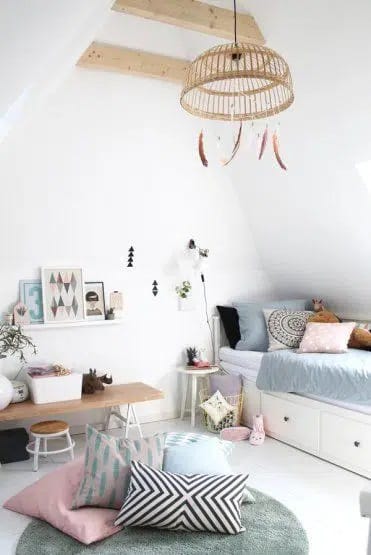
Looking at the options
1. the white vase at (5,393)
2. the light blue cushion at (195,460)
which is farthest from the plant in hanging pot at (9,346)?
the light blue cushion at (195,460)

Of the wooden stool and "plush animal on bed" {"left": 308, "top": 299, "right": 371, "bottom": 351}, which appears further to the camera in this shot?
"plush animal on bed" {"left": 308, "top": 299, "right": 371, "bottom": 351}

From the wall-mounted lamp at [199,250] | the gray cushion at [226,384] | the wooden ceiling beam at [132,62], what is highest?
the wooden ceiling beam at [132,62]

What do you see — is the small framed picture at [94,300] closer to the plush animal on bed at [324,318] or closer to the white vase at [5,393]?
the white vase at [5,393]

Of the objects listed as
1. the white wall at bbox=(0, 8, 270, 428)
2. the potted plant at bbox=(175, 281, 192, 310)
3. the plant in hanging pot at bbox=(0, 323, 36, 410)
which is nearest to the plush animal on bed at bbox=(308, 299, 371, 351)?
the white wall at bbox=(0, 8, 270, 428)

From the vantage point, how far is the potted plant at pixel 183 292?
16.0 feet

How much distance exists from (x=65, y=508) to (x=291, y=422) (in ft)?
6.24

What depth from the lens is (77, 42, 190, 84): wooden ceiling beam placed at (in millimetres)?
3530

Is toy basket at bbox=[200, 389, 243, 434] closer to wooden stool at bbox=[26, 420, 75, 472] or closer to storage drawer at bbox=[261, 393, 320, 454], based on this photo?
storage drawer at bbox=[261, 393, 320, 454]

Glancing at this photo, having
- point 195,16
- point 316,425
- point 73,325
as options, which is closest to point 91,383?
point 73,325

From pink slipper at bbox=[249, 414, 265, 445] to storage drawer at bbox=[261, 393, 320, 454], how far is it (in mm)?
106

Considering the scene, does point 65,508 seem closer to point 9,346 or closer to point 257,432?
point 9,346

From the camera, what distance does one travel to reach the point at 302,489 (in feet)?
10.8

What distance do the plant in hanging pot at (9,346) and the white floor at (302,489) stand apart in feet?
1.57

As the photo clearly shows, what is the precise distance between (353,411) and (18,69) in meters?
3.05
